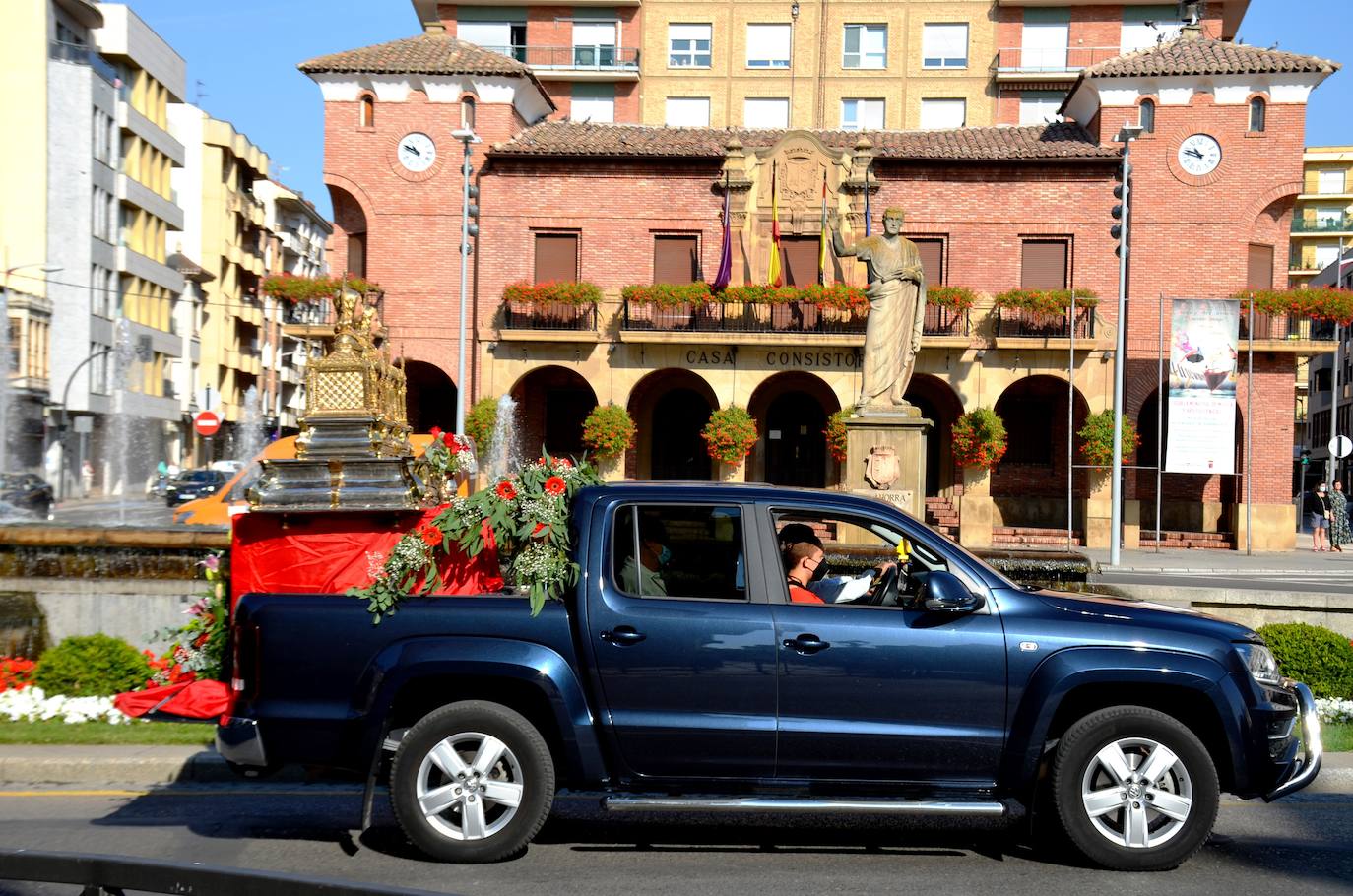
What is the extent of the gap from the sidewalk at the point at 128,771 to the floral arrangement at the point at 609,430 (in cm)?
2520

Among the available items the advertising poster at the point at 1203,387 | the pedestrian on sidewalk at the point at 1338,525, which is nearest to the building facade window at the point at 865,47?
the advertising poster at the point at 1203,387

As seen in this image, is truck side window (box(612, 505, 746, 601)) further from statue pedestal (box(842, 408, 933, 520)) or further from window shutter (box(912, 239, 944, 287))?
window shutter (box(912, 239, 944, 287))

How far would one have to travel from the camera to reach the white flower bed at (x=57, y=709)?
365 inches

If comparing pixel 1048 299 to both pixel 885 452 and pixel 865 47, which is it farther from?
pixel 865 47

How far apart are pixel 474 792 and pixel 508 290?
2835cm

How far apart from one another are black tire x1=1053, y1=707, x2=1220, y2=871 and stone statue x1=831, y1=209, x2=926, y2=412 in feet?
49.5

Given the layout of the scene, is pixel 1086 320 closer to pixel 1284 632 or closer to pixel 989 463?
pixel 989 463

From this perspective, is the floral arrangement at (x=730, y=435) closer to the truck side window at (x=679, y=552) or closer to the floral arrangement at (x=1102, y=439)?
the floral arrangement at (x=1102, y=439)

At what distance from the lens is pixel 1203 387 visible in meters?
30.1

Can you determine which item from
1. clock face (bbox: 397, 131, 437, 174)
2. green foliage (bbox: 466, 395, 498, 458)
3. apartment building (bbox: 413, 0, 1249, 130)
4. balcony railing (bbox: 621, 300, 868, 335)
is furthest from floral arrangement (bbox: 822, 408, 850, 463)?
apartment building (bbox: 413, 0, 1249, 130)

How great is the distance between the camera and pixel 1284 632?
10.5 metres

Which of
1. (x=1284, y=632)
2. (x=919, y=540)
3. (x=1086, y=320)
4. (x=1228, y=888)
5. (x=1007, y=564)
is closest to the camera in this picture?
(x=1228, y=888)

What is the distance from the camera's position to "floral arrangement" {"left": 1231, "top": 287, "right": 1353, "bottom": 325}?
3198 centimetres

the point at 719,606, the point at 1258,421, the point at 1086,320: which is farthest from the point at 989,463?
the point at 719,606
